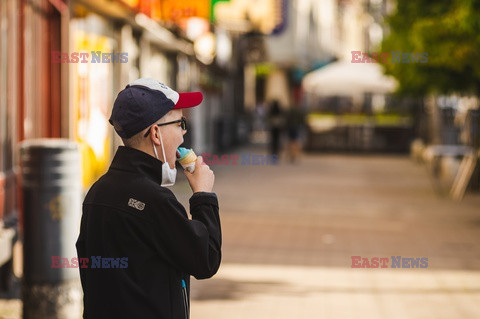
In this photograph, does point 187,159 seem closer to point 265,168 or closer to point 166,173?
point 166,173

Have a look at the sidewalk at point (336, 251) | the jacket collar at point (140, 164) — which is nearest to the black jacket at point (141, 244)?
the jacket collar at point (140, 164)

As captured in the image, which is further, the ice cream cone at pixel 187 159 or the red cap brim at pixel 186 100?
the ice cream cone at pixel 187 159

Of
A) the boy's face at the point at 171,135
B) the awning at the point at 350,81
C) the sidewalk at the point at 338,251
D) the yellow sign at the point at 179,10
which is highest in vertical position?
the yellow sign at the point at 179,10

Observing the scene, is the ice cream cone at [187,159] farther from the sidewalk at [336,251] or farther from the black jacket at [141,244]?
the sidewalk at [336,251]

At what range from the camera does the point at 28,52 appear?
10508mm

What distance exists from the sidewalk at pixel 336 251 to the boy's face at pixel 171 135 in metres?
4.47

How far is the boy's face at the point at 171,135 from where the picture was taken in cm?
330

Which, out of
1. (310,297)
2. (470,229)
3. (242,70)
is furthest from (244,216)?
(242,70)

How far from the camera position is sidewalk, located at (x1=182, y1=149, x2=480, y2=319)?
824 centimetres

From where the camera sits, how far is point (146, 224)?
3182 mm

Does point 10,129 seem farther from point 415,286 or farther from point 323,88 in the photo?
point 323,88

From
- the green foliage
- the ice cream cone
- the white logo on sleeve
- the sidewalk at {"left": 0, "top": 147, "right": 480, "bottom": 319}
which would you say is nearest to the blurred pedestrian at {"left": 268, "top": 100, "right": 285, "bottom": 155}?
the green foliage

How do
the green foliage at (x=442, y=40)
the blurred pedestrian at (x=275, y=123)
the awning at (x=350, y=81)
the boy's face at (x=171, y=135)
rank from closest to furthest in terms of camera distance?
1. the boy's face at (x=171, y=135)
2. the green foliage at (x=442, y=40)
3. the blurred pedestrian at (x=275, y=123)
4. the awning at (x=350, y=81)

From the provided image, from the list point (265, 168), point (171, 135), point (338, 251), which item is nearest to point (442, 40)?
point (338, 251)
